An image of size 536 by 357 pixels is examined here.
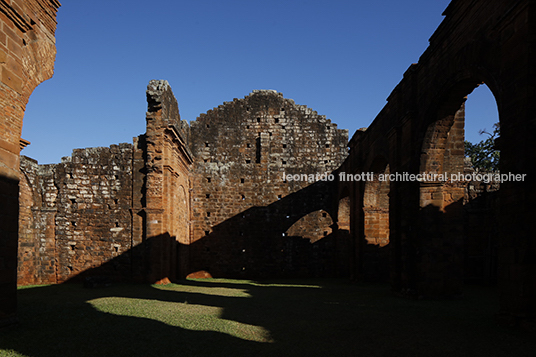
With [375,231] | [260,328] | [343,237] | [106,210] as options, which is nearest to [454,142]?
[375,231]

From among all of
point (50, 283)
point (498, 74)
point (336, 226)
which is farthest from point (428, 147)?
point (50, 283)

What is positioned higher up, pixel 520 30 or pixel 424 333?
pixel 520 30

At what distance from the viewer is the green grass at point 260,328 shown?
16.4 feet

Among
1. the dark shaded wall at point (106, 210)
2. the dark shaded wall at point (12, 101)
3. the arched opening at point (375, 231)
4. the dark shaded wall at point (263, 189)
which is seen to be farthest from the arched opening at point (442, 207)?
the dark shaded wall at point (263, 189)

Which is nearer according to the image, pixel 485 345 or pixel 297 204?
pixel 485 345

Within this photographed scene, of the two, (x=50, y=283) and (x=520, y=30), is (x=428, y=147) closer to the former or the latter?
(x=520, y=30)

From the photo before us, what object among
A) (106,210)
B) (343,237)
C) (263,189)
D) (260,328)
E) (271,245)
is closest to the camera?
(260,328)

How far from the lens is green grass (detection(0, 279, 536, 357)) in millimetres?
5004

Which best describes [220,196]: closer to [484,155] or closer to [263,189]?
[263,189]

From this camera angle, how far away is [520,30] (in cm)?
561

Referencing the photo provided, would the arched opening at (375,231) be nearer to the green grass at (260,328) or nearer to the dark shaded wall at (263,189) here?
the dark shaded wall at (263,189)

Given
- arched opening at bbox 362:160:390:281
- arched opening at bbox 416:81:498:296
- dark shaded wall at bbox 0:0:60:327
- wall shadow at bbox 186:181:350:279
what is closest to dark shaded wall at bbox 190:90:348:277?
wall shadow at bbox 186:181:350:279

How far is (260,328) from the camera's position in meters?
6.41

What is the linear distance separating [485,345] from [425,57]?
267 inches
